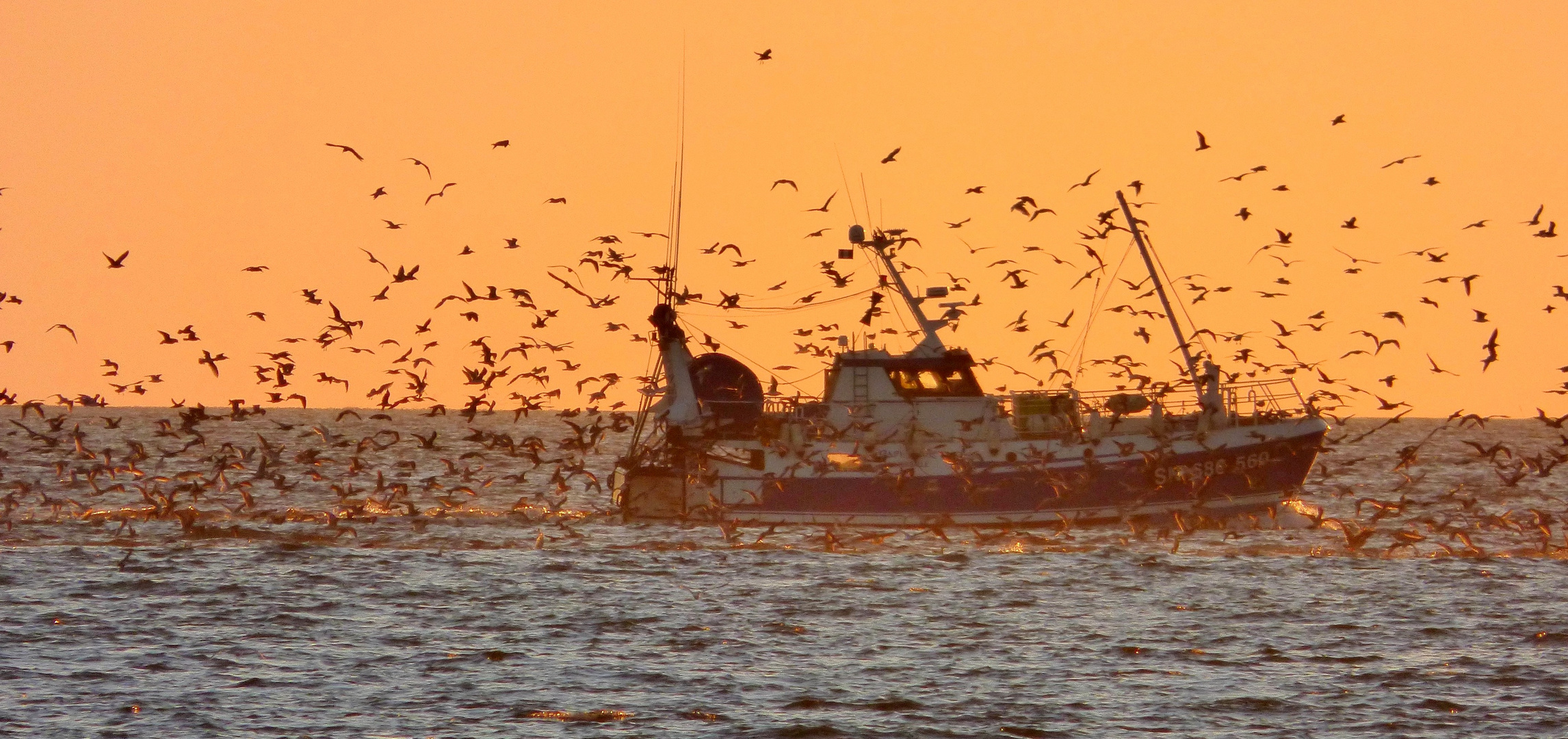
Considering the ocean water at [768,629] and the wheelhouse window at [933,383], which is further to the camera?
the wheelhouse window at [933,383]

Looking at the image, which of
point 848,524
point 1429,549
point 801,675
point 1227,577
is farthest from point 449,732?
point 1429,549

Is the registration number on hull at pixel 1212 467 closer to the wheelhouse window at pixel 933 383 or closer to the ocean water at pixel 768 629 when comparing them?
the ocean water at pixel 768 629

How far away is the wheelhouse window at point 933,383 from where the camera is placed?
1640 inches

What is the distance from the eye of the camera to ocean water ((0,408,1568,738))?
20.6 meters

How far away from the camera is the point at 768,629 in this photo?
1067 inches

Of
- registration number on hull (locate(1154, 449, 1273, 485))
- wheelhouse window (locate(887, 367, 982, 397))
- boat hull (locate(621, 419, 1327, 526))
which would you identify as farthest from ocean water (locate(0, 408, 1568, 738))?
wheelhouse window (locate(887, 367, 982, 397))

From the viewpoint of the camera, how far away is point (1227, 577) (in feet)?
112

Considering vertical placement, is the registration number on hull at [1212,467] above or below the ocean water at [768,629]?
above

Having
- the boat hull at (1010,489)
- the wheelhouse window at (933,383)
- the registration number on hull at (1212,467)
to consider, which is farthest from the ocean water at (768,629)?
the wheelhouse window at (933,383)

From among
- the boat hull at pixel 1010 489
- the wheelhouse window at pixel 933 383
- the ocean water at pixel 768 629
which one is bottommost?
the ocean water at pixel 768 629

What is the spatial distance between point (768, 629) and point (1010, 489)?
1507 centimetres

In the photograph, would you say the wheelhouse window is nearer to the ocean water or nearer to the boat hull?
the boat hull

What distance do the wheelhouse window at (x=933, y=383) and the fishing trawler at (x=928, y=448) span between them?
0.10 ft

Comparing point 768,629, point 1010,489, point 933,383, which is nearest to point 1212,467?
point 1010,489
